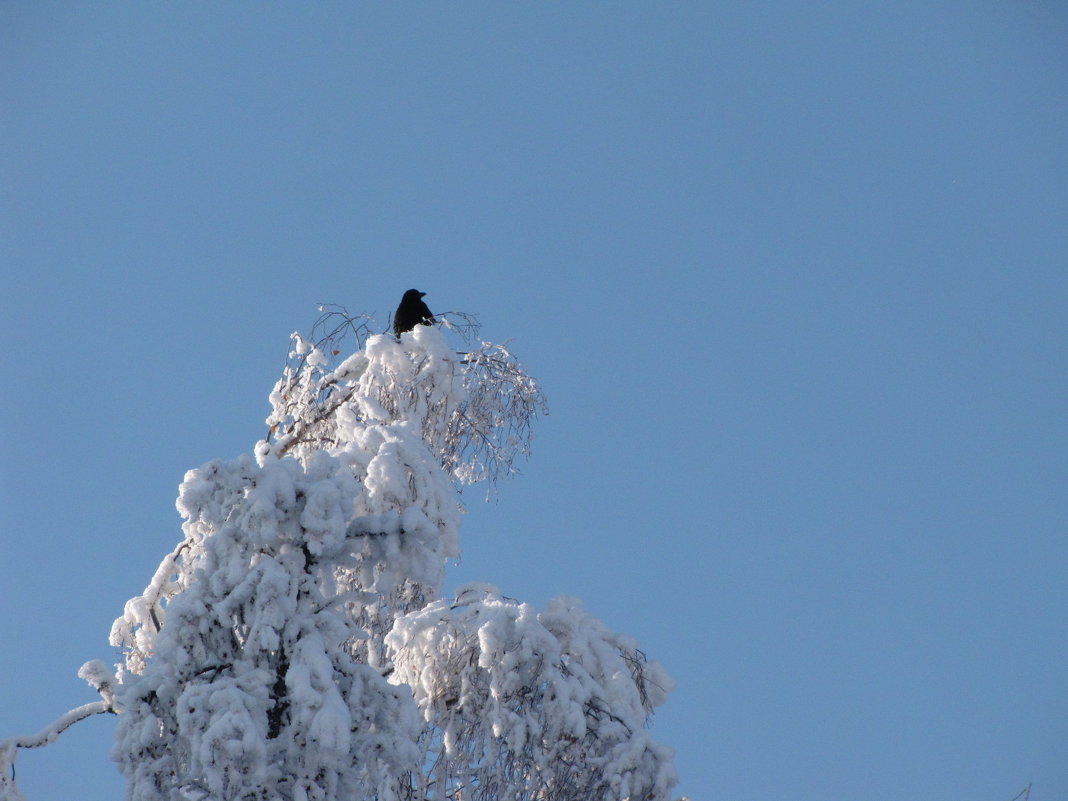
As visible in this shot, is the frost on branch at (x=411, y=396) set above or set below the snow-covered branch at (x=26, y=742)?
above

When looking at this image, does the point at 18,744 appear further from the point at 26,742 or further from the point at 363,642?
the point at 363,642

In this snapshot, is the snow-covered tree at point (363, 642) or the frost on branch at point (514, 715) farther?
the frost on branch at point (514, 715)

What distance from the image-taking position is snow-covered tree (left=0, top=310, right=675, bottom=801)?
450 centimetres

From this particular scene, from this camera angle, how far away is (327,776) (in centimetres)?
453

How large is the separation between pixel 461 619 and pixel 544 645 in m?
0.43

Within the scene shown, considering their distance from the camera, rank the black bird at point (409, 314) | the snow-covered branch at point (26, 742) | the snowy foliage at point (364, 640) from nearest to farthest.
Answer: the snowy foliage at point (364, 640), the snow-covered branch at point (26, 742), the black bird at point (409, 314)

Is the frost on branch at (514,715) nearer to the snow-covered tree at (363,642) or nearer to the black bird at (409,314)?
the snow-covered tree at (363,642)

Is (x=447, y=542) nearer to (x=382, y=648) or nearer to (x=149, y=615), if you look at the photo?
(x=382, y=648)

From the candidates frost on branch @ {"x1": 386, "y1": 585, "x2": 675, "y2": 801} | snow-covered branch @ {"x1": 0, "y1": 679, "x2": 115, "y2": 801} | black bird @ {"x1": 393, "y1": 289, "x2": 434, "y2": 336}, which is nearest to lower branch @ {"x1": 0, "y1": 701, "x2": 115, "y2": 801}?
snow-covered branch @ {"x1": 0, "y1": 679, "x2": 115, "y2": 801}

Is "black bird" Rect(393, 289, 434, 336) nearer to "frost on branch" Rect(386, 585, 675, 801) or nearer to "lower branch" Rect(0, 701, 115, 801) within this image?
"frost on branch" Rect(386, 585, 675, 801)

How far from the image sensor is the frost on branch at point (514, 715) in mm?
5461

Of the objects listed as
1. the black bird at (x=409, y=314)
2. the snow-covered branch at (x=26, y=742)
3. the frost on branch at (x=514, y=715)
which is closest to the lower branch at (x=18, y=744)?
the snow-covered branch at (x=26, y=742)

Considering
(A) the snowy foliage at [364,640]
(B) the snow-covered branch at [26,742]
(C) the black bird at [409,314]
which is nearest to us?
(A) the snowy foliage at [364,640]

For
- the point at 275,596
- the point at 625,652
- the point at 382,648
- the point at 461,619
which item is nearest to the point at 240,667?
the point at 275,596
